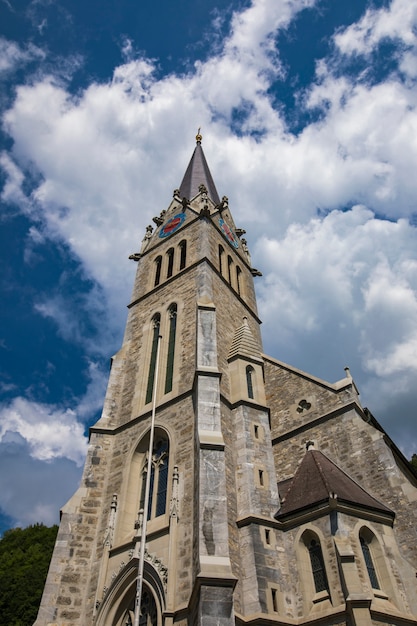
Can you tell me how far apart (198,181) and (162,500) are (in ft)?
80.3

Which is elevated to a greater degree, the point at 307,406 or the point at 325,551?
the point at 307,406

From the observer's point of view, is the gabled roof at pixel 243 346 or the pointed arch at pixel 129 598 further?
the gabled roof at pixel 243 346

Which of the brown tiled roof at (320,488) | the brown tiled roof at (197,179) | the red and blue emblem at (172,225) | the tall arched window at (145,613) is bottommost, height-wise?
the tall arched window at (145,613)

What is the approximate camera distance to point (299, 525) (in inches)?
545

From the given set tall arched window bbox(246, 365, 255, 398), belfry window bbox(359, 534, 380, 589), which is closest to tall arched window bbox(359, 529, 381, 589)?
belfry window bbox(359, 534, 380, 589)

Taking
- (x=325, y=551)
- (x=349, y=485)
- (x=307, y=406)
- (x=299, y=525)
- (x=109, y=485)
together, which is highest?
(x=307, y=406)

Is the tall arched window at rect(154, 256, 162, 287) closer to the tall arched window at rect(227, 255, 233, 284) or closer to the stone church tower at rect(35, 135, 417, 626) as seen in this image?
the tall arched window at rect(227, 255, 233, 284)

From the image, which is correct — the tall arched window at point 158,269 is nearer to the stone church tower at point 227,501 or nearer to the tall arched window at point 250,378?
the stone church tower at point 227,501

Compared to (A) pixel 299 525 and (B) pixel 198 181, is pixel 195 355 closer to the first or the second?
(A) pixel 299 525

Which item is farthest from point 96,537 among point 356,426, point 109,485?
point 356,426

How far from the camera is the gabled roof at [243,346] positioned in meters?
19.1

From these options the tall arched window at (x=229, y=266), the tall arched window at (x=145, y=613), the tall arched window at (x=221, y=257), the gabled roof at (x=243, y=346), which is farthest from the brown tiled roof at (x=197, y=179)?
the tall arched window at (x=145, y=613)

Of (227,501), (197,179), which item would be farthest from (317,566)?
(197,179)

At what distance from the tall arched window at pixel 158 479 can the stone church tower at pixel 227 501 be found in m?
0.05
